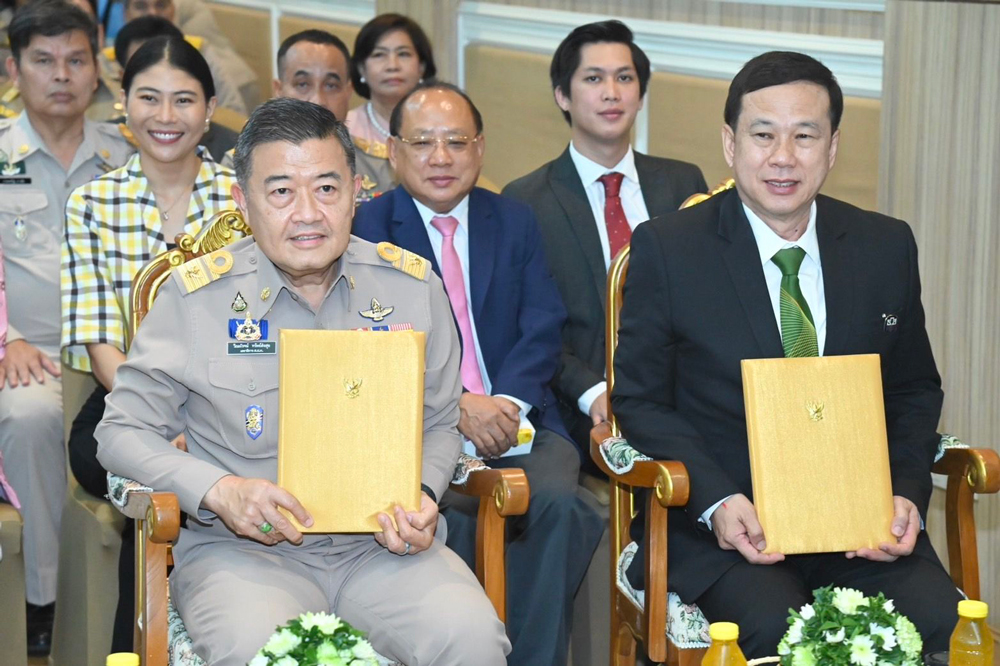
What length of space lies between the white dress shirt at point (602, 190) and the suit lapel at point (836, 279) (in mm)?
945

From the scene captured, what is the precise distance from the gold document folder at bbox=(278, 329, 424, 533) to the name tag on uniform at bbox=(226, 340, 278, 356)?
0.16 meters

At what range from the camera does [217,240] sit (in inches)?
119

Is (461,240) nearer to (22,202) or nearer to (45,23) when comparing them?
(22,202)

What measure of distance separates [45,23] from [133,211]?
1.04 m

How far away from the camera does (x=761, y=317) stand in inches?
106

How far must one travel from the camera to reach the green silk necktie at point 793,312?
8.82 feet

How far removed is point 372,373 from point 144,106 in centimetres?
156

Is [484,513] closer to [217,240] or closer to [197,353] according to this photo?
[197,353]

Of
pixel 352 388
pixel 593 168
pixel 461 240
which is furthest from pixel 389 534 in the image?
pixel 593 168

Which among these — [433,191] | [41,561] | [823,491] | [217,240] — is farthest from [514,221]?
[41,561]

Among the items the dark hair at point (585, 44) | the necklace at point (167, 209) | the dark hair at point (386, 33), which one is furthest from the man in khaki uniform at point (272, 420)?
the dark hair at point (386, 33)

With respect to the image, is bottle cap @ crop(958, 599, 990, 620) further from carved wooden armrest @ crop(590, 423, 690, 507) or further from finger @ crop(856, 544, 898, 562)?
carved wooden armrest @ crop(590, 423, 690, 507)

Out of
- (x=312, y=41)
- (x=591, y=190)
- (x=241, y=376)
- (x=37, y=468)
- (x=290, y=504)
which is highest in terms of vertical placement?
(x=312, y=41)

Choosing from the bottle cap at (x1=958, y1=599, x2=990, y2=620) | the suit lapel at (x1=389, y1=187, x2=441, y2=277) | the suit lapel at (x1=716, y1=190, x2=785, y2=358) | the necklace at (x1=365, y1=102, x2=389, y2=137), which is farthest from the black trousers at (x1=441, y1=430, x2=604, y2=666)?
the necklace at (x1=365, y1=102, x2=389, y2=137)
